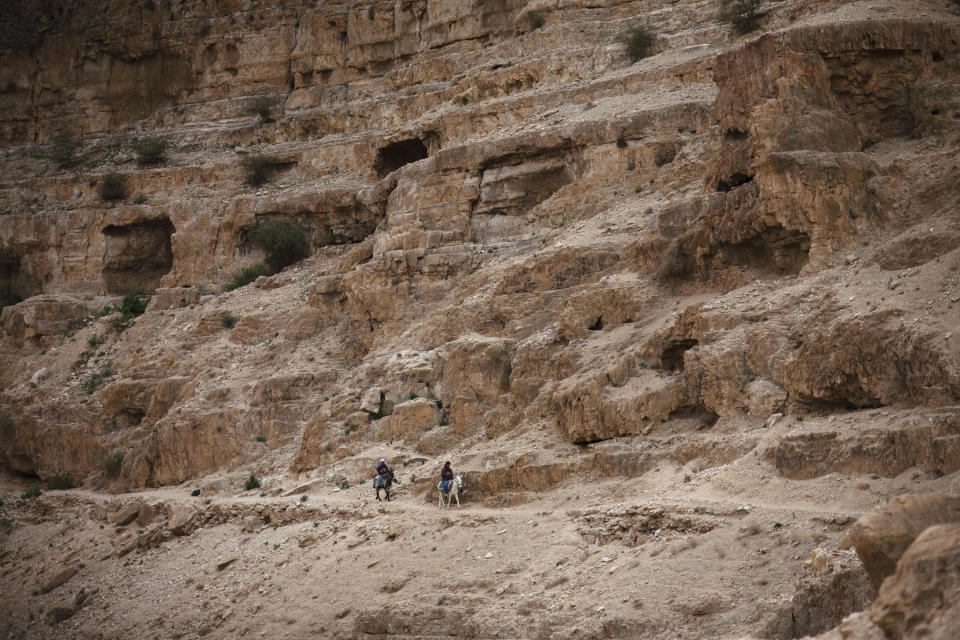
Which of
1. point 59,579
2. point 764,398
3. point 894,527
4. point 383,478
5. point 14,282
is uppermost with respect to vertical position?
point 14,282

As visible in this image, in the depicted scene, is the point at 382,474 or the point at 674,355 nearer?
the point at 674,355

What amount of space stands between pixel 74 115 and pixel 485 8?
24850 mm

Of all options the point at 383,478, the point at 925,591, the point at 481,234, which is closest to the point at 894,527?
the point at 925,591

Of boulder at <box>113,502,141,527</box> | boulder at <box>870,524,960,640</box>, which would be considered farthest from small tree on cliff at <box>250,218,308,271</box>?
boulder at <box>870,524,960,640</box>

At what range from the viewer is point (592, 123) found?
28922 mm

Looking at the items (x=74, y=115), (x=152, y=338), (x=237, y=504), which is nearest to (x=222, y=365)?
(x=152, y=338)

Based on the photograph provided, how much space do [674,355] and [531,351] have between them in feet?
12.2

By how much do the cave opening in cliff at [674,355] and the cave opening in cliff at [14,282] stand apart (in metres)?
32.9

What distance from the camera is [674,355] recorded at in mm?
19656

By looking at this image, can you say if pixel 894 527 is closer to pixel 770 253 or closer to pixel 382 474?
pixel 770 253

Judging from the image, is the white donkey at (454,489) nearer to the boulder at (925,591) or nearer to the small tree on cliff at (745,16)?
the boulder at (925,591)

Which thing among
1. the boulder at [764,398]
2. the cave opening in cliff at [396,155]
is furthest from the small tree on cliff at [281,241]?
the boulder at [764,398]

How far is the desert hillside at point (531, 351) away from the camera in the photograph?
47.1 ft

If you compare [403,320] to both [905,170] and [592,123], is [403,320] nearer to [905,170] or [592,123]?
[592,123]
